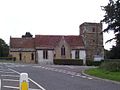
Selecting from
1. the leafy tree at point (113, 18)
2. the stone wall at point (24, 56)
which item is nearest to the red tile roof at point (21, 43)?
the stone wall at point (24, 56)

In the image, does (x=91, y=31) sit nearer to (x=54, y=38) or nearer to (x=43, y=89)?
(x=54, y=38)

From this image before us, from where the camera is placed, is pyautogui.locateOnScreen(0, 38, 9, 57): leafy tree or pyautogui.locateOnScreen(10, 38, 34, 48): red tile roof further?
pyautogui.locateOnScreen(0, 38, 9, 57): leafy tree

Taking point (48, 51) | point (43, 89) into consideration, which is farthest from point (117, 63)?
point (48, 51)

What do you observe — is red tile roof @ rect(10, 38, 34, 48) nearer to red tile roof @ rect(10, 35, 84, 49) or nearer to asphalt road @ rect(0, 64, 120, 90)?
red tile roof @ rect(10, 35, 84, 49)

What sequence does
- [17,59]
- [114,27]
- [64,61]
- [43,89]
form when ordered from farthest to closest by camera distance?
[17,59] < [64,61] < [114,27] < [43,89]

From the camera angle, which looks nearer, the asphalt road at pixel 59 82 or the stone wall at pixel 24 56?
the asphalt road at pixel 59 82

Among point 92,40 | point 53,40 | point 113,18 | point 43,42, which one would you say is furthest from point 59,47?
point 113,18

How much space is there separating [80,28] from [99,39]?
23.6 feet

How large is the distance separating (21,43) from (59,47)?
35.8 feet

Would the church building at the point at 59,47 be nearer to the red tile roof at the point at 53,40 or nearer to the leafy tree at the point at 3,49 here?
the red tile roof at the point at 53,40

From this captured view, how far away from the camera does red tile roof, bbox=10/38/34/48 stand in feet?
330

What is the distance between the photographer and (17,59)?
98.4 metres

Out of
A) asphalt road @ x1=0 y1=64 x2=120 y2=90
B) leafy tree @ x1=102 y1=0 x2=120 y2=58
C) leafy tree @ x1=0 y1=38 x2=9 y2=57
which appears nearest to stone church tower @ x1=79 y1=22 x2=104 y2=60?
leafy tree @ x1=0 y1=38 x2=9 y2=57

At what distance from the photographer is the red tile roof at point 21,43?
101m
